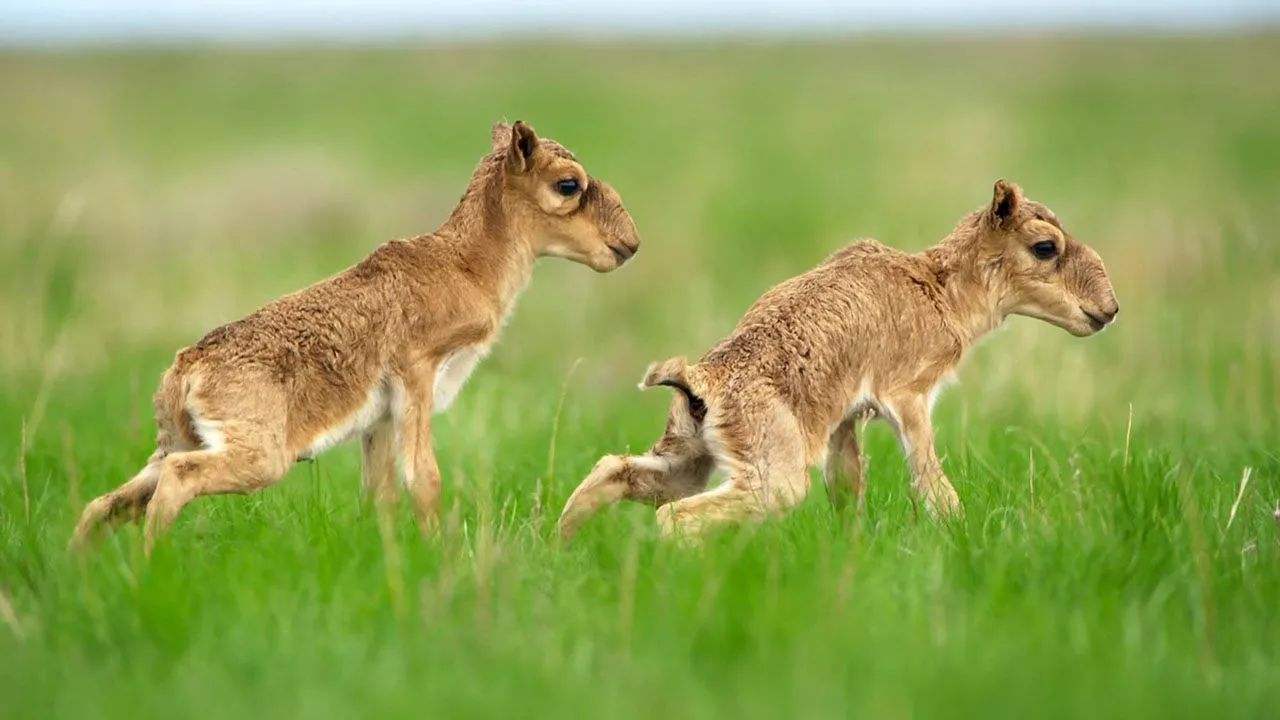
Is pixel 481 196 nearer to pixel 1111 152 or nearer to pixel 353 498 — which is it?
pixel 353 498

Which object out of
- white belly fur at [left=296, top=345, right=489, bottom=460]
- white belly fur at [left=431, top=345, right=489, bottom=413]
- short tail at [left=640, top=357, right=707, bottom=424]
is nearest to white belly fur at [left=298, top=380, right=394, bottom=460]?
white belly fur at [left=296, top=345, right=489, bottom=460]

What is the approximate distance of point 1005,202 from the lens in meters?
8.25

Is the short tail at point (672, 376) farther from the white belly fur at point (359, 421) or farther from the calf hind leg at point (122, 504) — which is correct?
the calf hind leg at point (122, 504)

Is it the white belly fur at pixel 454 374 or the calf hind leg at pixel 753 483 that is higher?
the white belly fur at pixel 454 374

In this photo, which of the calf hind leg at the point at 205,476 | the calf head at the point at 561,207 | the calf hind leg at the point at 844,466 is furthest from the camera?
the calf head at the point at 561,207

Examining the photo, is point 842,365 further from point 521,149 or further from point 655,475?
point 521,149

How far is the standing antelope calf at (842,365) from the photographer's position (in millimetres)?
7090

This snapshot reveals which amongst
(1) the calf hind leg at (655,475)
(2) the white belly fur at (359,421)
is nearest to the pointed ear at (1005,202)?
(1) the calf hind leg at (655,475)

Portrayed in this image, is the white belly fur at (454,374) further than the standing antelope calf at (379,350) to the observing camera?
Yes

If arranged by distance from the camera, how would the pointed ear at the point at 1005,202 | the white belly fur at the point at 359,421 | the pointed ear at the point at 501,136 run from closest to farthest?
the white belly fur at the point at 359,421, the pointed ear at the point at 1005,202, the pointed ear at the point at 501,136

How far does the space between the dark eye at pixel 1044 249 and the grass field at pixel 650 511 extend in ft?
3.35

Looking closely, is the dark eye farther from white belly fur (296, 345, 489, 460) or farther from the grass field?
white belly fur (296, 345, 489, 460)

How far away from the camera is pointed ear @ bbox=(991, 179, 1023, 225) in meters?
8.16

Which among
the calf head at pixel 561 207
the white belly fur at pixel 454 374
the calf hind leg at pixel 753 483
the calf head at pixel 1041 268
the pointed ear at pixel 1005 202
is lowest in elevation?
the calf hind leg at pixel 753 483
